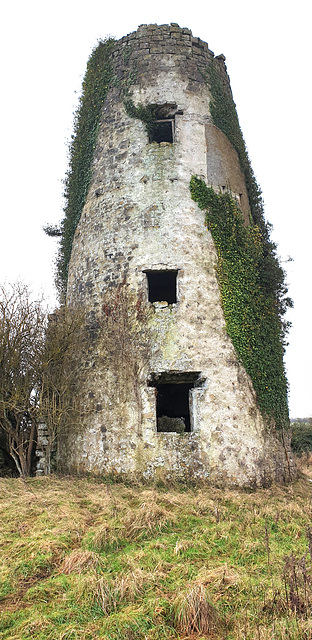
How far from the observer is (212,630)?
372cm

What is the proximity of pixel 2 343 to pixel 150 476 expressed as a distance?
14.0 ft

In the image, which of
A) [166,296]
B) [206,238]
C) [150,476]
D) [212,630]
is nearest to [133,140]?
[206,238]

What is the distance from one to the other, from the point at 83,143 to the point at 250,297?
6687mm

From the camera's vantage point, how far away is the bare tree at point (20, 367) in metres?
9.77

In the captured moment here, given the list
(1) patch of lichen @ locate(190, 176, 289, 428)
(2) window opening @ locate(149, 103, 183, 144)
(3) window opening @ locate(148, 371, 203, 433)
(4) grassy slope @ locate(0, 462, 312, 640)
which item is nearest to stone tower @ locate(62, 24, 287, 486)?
(2) window opening @ locate(149, 103, 183, 144)

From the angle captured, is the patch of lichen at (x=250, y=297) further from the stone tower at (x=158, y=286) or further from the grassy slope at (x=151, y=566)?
the grassy slope at (x=151, y=566)

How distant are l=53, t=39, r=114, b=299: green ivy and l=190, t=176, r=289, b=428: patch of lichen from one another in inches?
134

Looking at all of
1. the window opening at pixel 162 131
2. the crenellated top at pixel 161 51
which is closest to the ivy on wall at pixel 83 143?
the crenellated top at pixel 161 51

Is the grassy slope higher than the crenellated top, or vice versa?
the crenellated top

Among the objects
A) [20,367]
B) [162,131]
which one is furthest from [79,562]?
[162,131]

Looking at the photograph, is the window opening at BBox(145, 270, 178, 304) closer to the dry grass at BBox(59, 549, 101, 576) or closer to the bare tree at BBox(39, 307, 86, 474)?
the bare tree at BBox(39, 307, 86, 474)

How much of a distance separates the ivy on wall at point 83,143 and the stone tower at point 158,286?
1.09 ft

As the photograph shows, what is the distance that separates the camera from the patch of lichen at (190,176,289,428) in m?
10.3

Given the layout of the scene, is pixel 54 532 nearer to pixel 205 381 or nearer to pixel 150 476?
pixel 150 476
